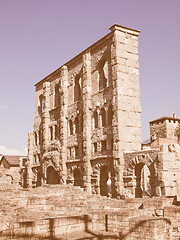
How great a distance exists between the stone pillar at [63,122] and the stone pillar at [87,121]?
12.1ft

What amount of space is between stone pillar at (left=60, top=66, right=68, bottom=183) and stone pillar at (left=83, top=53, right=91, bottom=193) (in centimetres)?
369

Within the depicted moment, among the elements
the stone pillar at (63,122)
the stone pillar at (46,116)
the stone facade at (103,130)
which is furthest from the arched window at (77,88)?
the stone pillar at (46,116)

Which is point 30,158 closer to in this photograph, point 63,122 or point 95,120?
point 63,122

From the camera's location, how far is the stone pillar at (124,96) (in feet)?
68.3

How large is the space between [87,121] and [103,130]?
2.16m

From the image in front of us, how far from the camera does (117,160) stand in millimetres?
20734

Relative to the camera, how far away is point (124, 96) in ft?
71.5

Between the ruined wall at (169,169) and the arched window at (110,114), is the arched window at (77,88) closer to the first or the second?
the arched window at (110,114)

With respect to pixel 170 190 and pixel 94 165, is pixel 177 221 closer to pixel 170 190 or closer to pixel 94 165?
pixel 170 190

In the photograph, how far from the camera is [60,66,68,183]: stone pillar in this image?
88.4 feet

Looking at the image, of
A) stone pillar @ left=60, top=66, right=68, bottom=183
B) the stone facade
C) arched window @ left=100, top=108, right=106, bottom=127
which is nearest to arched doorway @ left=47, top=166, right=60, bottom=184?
the stone facade

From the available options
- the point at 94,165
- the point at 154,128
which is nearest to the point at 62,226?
the point at 94,165

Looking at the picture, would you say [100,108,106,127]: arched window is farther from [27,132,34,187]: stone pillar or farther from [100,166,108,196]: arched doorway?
[27,132,34,187]: stone pillar

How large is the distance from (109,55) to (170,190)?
1172 centimetres
